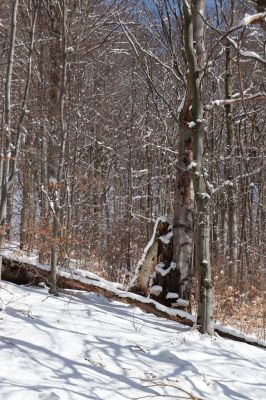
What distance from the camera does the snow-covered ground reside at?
2979 millimetres

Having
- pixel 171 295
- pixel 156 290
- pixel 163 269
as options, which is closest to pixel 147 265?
pixel 163 269

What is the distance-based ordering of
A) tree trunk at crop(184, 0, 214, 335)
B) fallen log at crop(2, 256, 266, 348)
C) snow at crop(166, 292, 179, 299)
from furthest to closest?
1. snow at crop(166, 292, 179, 299)
2. fallen log at crop(2, 256, 266, 348)
3. tree trunk at crop(184, 0, 214, 335)

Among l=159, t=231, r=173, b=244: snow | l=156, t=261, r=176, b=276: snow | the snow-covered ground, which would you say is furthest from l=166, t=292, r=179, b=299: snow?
l=159, t=231, r=173, b=244: snow

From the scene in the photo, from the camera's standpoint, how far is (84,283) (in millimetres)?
5816

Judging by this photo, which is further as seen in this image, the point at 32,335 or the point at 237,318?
the point at 237,318

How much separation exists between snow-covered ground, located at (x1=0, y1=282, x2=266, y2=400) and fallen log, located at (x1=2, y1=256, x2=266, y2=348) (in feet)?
0.91

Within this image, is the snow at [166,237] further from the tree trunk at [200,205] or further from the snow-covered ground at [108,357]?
the tree trunk at [200,205]

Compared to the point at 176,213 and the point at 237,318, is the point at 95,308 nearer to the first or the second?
the point at 176,213

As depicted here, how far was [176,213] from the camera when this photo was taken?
6.18 metres

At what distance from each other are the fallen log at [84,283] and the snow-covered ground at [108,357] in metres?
0.28

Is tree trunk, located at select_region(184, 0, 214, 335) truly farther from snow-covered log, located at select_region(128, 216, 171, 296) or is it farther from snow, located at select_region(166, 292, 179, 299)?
snow-covered log, located at select_region(128, 216, 171, 296)

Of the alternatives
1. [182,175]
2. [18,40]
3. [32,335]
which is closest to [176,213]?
[182,175]

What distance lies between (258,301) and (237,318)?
3.32 ft

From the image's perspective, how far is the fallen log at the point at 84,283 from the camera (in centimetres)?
549
